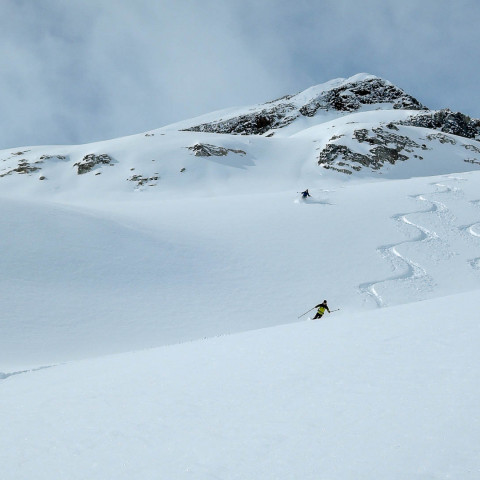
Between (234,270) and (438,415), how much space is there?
532 inches

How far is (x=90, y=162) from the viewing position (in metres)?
53.8

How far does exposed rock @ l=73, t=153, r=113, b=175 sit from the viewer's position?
173 ft

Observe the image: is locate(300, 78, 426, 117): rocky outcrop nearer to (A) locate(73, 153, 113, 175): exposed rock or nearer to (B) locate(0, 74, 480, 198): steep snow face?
(B) locate(0, 74, 480, 198): steep snow face

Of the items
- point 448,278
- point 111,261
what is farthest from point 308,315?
point 111,261

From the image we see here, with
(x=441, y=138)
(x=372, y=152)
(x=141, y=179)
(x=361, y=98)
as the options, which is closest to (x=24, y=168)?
(x=141, y=179)

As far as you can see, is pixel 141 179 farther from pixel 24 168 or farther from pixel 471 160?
pixel 471 160

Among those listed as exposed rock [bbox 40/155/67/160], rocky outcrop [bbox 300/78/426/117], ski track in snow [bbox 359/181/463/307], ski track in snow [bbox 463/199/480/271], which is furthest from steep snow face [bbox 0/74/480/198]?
rocky outcrop [bbox 300/78/426/117]

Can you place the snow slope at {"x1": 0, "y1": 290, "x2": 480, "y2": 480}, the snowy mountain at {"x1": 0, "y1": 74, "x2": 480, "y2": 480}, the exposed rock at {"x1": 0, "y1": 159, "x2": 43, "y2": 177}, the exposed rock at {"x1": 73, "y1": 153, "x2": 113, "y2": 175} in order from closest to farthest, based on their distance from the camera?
1. the snow slope at {"x1": 0, "y1": 290, "x2": 480, "y2": 480}
2. the snowy mountain at {"x1": 0, "y1": 74, "x2": 480, "y2": 480}
3. the exposed rock at {"x1": 73, "y1": 153, "x2": 113, "y2": 175}
4. the exposed rock at {"x1": 0, "y1": 159, "x2": 43, "y2": 177}

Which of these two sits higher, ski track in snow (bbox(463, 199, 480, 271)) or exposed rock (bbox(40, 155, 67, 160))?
exposed rock (bbox(40, 155, 67, 160))

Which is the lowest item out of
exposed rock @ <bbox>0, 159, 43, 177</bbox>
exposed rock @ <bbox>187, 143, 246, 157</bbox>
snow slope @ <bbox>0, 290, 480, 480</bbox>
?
snow slope @ <bbox>0, 290, 480, 480</bbox>

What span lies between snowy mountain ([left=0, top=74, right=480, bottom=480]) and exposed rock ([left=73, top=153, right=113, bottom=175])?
30.4m

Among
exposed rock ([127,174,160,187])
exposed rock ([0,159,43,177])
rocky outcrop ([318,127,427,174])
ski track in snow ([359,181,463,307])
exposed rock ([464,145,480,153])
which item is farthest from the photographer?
exposed rock ([464,145,480,153])

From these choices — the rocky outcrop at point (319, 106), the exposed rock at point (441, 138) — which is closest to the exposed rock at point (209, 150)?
the exposed rock at point (441, 138)

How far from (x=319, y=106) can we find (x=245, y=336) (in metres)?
106
